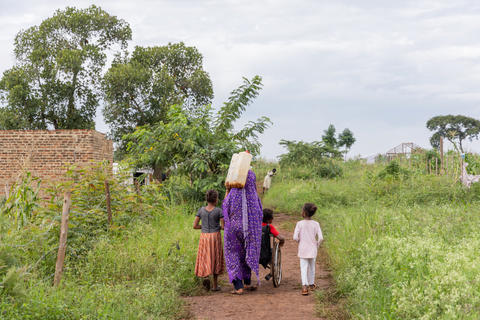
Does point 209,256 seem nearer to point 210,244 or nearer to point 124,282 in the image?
point 210,244

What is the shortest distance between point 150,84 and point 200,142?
16579 mm

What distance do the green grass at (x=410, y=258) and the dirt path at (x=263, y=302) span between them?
19.0 inches

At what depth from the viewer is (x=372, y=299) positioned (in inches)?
195

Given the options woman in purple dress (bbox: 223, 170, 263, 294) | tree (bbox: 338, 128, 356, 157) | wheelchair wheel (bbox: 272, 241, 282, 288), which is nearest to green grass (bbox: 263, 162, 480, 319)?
wheelchair wheel (bbox: 272, 241, 282, 288)

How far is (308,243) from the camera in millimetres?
6336

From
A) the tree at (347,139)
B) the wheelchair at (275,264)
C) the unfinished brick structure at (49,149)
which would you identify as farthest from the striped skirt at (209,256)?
the tree at (347,139)

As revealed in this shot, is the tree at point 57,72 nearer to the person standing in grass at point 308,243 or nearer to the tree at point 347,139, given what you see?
the person standing in grass at point 308,243

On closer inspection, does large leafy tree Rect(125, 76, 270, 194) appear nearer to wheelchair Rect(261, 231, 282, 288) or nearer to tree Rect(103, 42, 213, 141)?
wheelchair Rect(261, 231, 282, 288)

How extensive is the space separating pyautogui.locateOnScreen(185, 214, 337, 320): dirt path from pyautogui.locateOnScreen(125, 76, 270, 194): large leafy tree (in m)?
4.19

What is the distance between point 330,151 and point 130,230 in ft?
53.4

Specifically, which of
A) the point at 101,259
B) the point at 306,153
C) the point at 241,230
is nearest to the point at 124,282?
the point at 101,259

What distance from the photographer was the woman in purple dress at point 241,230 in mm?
6320

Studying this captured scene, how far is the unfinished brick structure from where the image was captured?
526 inches

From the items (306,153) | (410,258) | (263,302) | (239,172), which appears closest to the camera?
(410,258)
